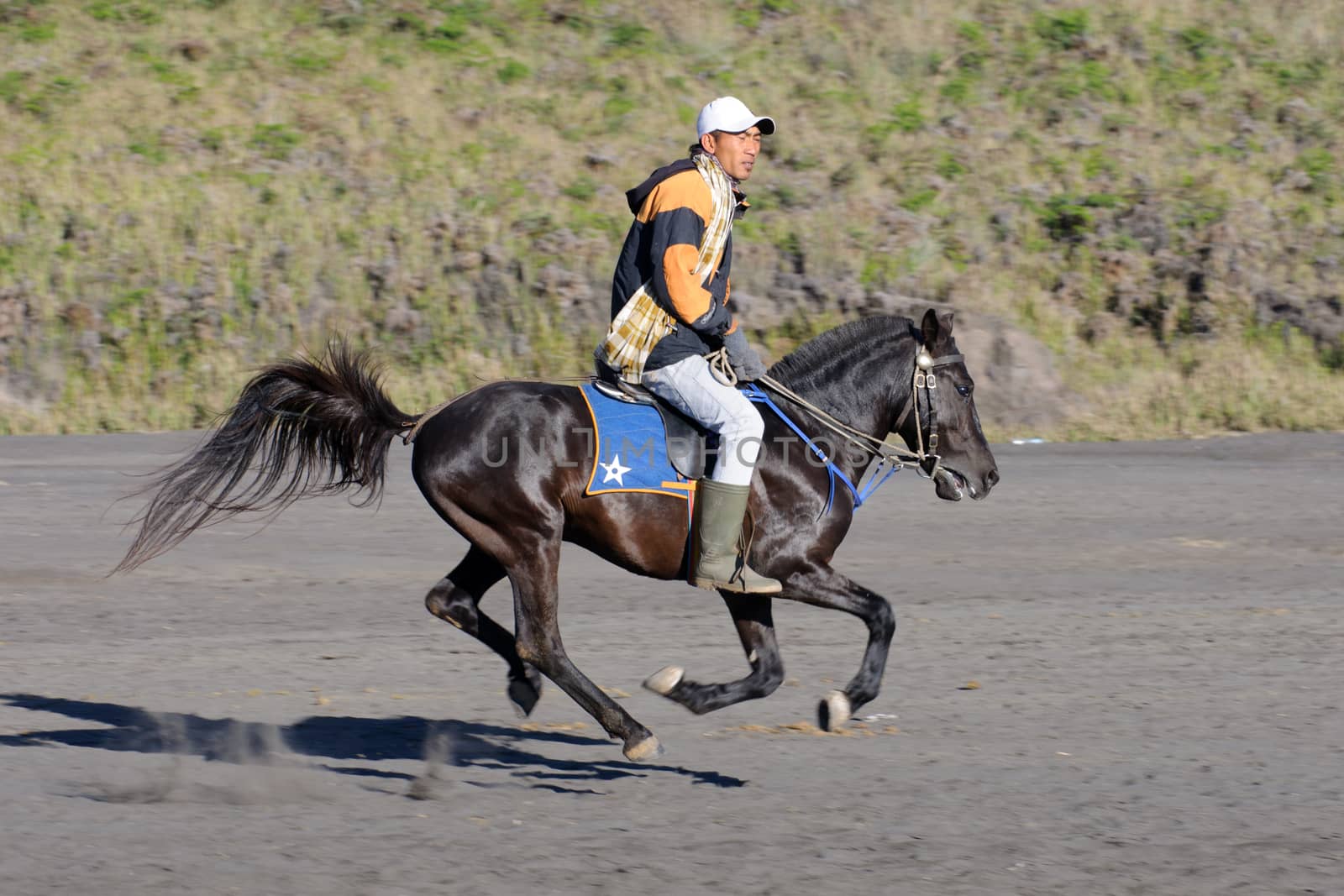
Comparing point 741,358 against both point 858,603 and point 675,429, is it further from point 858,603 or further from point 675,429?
point 858,603

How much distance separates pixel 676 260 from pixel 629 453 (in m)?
0.80

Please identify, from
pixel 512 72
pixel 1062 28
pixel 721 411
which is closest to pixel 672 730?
pixel 721 411

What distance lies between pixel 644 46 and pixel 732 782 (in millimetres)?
22890

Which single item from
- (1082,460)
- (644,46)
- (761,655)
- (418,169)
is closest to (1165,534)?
(1082,460)

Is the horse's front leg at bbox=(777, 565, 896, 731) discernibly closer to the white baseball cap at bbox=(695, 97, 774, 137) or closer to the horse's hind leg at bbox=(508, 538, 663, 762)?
the horse's hind leg at bbox=(508, 538, 663, 762)

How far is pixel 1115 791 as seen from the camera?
6281mm

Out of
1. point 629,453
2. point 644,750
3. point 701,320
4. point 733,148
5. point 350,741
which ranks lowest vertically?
point 350,741

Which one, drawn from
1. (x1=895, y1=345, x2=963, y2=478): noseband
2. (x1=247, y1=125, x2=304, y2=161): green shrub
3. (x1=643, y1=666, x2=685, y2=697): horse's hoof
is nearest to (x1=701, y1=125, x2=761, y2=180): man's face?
(x1=895, y1=345, x2=963, y2=478): noseband

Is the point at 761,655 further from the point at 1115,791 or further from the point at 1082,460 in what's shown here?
the point at 1082,460

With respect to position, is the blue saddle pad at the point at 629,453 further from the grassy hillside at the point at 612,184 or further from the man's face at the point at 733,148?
the grassy hillside at the point at 612,184

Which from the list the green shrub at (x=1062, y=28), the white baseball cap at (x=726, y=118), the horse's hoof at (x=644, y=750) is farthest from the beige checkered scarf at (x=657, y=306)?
the green shrub at (x=1062, y=28)

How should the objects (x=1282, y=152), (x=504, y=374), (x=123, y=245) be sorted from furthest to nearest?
1. (x=1282, y=152)
2. (x=123, y=245)
3. (x=504, y=374)

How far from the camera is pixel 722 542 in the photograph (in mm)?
6680

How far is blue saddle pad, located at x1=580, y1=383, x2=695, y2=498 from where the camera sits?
264 inches
